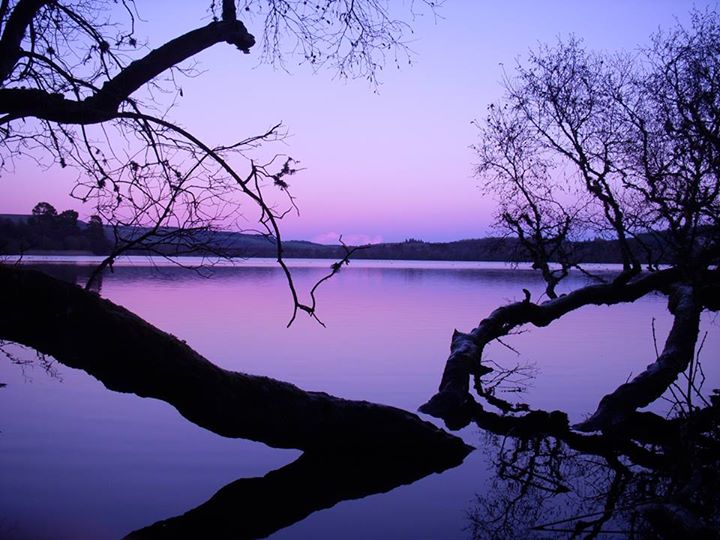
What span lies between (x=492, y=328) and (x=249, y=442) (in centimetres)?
539

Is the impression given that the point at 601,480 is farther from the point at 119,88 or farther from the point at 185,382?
the point at 119,88

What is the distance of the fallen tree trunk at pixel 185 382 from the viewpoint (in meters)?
4.98

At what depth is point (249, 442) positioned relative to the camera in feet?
27.1

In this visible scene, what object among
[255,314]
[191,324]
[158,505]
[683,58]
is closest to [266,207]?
[158,505]

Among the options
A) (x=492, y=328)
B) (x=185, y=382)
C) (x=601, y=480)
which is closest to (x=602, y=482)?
(x=601, y=480)

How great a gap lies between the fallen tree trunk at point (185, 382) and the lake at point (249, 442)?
2.12 ft

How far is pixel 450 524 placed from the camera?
592cm

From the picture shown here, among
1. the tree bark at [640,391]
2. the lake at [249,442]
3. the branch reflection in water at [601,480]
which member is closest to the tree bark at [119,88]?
the lake at [249,442]

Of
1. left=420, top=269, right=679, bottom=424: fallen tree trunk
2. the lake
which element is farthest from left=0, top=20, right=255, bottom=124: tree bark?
left=420, top=269, right=679, bottom=424: fallen tree trunk

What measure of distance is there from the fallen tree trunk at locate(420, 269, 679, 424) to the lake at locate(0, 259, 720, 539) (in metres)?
0.79

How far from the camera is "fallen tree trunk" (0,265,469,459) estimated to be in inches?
196

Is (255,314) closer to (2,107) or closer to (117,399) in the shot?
(117,399)

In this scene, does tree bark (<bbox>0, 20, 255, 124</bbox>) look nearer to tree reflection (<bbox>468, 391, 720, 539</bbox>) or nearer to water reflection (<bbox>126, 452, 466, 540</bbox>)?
water reflection (<bbox>126, 452, 466, 540</bbox>)

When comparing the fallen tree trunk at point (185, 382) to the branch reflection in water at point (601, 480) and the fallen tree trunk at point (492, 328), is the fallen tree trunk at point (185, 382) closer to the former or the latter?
the branch reflection in water at point (601, 480)
